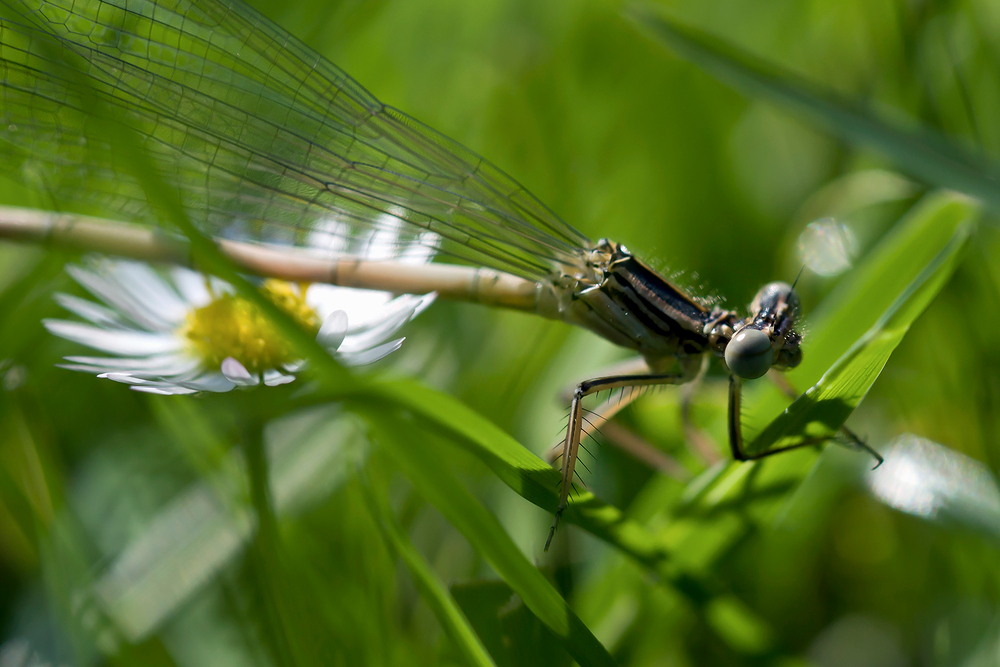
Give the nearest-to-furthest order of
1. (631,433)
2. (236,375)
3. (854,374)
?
(854,374) < (236,375) < (631,433)

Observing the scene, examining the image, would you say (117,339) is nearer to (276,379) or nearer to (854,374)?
(276,379)

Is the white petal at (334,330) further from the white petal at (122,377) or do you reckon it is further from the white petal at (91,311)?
the white petal at (91,311)

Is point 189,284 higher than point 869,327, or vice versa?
point 869,327

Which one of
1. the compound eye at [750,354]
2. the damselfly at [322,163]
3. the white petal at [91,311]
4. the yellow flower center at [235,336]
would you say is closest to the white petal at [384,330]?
the yellow flower center at [235,336]

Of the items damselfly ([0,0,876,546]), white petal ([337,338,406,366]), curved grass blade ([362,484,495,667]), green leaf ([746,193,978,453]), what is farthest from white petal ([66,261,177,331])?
green leaf ([746,193,978,453])

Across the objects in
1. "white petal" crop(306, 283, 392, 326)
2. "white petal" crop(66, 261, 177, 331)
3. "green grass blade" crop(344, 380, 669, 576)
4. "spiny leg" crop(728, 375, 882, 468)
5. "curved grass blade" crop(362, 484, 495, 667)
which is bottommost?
"white petal" crop(66, 261, 177, 331)

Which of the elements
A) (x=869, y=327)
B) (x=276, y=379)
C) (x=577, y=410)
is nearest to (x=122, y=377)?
(x=276, y=379)

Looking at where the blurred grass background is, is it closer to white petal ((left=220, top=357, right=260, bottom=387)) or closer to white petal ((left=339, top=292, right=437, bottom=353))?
white petal ((left=220, top=357, right=260, bottom=387))
